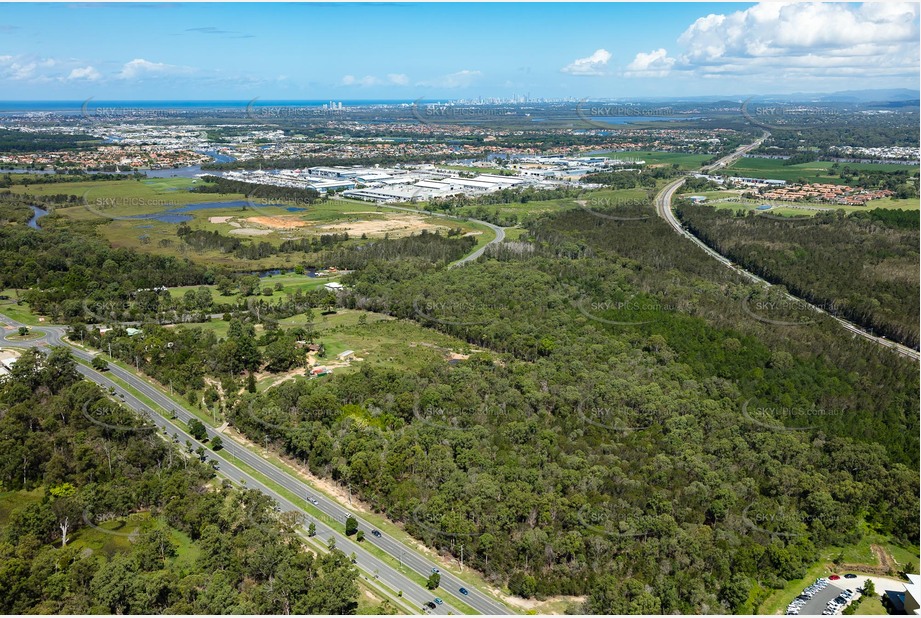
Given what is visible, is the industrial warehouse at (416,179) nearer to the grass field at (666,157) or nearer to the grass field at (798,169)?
the grass field at (666,157)

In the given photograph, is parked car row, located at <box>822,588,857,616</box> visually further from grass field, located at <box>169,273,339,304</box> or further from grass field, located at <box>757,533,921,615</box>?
grass field, located at <box>169,273,339,304</box>

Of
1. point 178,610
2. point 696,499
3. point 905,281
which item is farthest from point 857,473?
point 905,281

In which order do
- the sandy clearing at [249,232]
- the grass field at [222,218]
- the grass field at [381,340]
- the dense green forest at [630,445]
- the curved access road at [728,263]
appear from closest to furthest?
the dense green forest at [630,445], the grass field at [381,340], the curved access road at [728,263], the grass field at [222,218], the sandy clearing at [249,232]

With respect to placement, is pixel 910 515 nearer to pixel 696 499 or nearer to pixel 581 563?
pixel 696 499

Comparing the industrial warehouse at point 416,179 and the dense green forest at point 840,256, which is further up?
the industrial warehouse at point 416,179

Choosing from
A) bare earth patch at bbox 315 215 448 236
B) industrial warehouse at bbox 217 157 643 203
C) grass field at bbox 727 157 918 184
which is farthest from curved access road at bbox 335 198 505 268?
grass field at bbox 727 157 918 184

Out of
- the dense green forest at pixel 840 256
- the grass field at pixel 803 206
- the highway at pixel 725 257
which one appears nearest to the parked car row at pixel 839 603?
the highway at pixel 725 257
